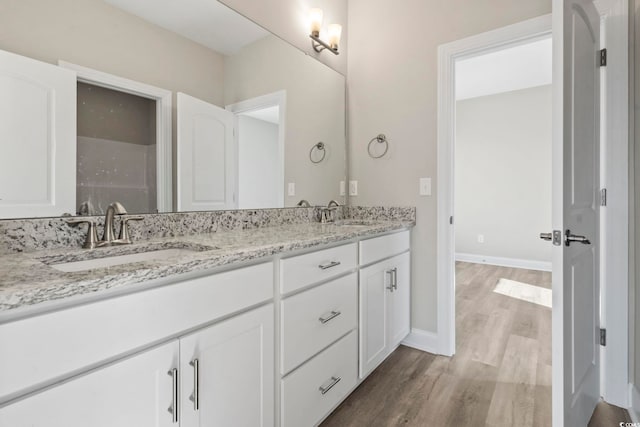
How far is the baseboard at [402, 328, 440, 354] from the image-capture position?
2.16 metres

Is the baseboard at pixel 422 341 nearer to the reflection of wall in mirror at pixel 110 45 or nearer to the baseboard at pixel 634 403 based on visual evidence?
the baseboard at pixel 634 403

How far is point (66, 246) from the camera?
1.11m

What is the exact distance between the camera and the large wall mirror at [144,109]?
1043 mm

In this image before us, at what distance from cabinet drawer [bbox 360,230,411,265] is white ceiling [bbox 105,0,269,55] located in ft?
4.01

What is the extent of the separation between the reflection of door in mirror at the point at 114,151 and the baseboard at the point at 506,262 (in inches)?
189

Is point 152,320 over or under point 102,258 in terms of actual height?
under

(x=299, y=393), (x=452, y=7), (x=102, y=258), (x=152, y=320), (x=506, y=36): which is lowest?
(x=299, y=393)

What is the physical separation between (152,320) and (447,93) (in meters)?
2.05

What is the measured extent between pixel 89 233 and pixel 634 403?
2.42m

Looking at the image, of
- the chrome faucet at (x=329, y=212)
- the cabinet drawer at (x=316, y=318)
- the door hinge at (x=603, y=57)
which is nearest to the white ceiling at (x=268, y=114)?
the chrome faucet at (x=329, y=212)

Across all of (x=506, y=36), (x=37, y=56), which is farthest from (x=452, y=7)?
(x=37, y=56)

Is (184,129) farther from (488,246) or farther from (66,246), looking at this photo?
(488,246)

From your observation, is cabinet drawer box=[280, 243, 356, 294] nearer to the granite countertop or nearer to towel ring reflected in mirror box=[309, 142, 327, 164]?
the granite countertop

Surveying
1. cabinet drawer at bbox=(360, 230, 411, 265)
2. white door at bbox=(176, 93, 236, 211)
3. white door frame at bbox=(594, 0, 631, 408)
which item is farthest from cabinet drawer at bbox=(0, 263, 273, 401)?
→ white door frame at bbox=(594, 0, 631, 408)
